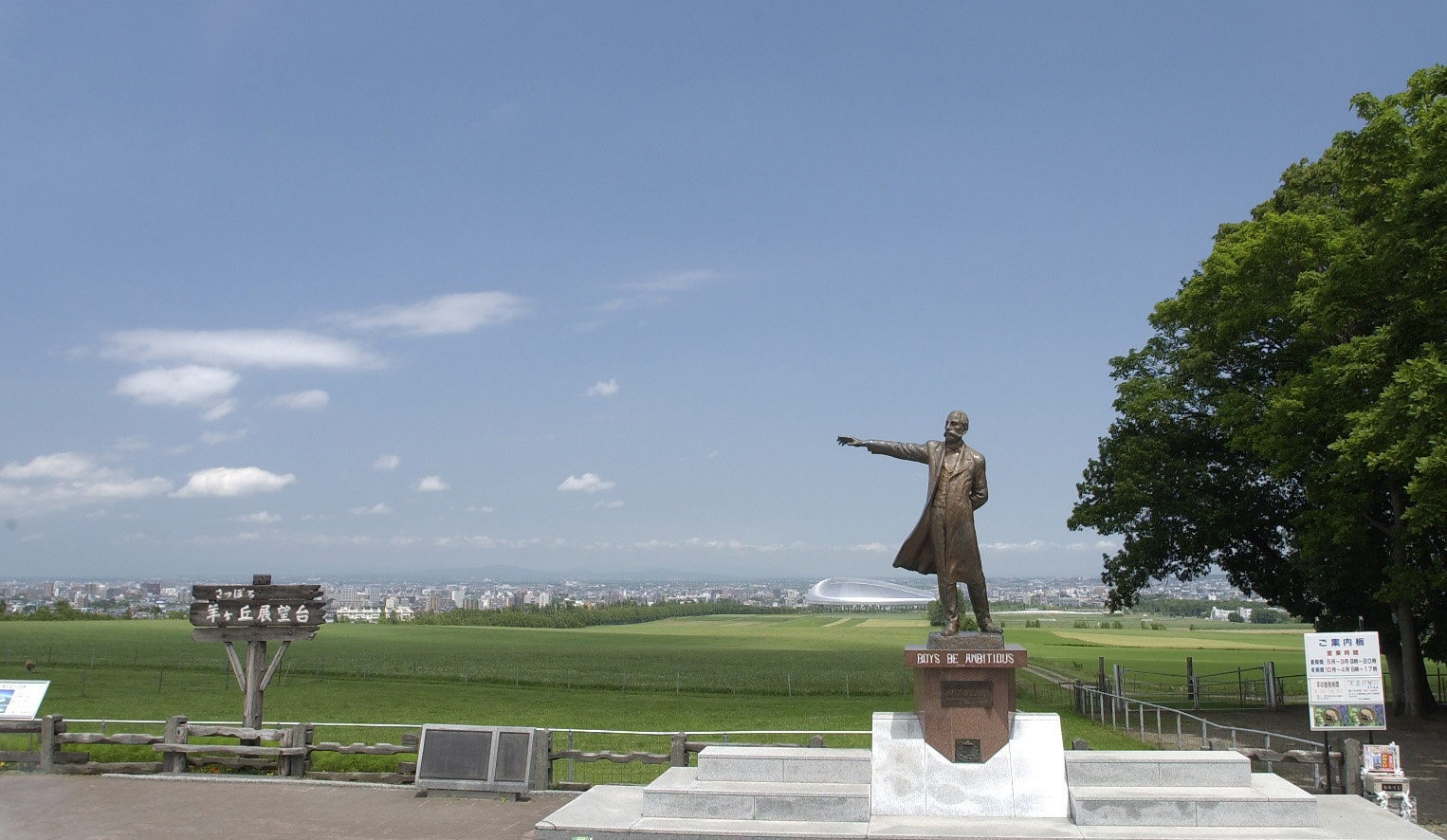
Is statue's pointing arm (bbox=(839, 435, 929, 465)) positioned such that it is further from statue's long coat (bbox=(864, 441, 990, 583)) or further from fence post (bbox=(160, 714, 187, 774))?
fence post (bbox=(160, 714, 187, 774))

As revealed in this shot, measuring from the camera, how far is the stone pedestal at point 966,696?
11.5 metres

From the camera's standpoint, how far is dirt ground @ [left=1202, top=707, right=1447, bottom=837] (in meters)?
15.1

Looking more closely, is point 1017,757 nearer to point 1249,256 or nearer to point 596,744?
point 596,744

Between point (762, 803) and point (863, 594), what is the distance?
16069cm

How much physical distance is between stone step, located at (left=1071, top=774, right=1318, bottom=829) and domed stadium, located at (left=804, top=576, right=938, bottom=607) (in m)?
144

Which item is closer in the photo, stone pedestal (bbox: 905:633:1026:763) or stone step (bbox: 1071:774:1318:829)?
stone step (bbox: 1071:774:1318:829)

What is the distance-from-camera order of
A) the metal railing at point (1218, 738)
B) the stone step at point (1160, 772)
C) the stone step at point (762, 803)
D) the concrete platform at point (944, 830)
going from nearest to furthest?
the concrete platform at point (944, 830), the stone step at point (762, 803), the stone step at point (1160, 772), the metal railing at point (1218, 738)

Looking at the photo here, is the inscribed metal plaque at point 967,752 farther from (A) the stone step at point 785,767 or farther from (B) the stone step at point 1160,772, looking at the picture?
(A) the stone step at point 785,767

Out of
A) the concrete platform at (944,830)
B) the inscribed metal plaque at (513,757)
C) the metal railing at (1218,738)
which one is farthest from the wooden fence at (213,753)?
the metal railing at (1218,738)

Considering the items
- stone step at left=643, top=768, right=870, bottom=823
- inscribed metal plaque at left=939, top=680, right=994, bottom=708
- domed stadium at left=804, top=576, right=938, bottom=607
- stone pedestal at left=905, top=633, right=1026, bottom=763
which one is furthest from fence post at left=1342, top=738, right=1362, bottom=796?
domed stadium at left=804, top=576, right=938, bottom=607

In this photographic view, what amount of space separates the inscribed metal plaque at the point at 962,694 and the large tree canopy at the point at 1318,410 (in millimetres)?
10991

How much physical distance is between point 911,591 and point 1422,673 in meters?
140

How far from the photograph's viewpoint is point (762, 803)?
11.4 m

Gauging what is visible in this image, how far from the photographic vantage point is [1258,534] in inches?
1250
